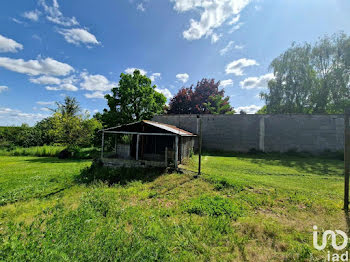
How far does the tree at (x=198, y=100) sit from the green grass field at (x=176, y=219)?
62.0 ft

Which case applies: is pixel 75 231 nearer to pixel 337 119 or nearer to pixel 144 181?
pixel 144 181

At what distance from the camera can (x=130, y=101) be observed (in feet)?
56.1

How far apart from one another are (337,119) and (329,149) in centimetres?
278

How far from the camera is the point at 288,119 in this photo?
1429 centimetres

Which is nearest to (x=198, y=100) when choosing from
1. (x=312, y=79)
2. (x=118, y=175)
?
(x=312, y=79)

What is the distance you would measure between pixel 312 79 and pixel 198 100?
51.0ft

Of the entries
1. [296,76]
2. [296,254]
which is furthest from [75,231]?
[296,76]

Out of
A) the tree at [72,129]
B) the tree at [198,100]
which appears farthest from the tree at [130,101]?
the tree at [198,100]

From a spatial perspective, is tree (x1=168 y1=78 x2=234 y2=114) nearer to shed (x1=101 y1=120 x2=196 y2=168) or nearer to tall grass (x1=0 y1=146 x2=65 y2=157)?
shed (x1=101 y1=120 x2=196 y2=168)

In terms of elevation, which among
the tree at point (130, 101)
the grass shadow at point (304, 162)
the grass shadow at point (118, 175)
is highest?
the tree at point (130, 101)

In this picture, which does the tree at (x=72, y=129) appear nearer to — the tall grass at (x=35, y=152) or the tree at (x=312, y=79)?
the tall grass at (x=35, y=152)

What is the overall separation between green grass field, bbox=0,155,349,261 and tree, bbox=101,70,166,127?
10.0 meters

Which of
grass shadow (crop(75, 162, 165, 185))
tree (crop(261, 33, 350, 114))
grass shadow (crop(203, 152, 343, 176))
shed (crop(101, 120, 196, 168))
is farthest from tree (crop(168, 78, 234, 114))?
grass shadow (crop(75, 162, 165, 185))

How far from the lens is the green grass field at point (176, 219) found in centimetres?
264
